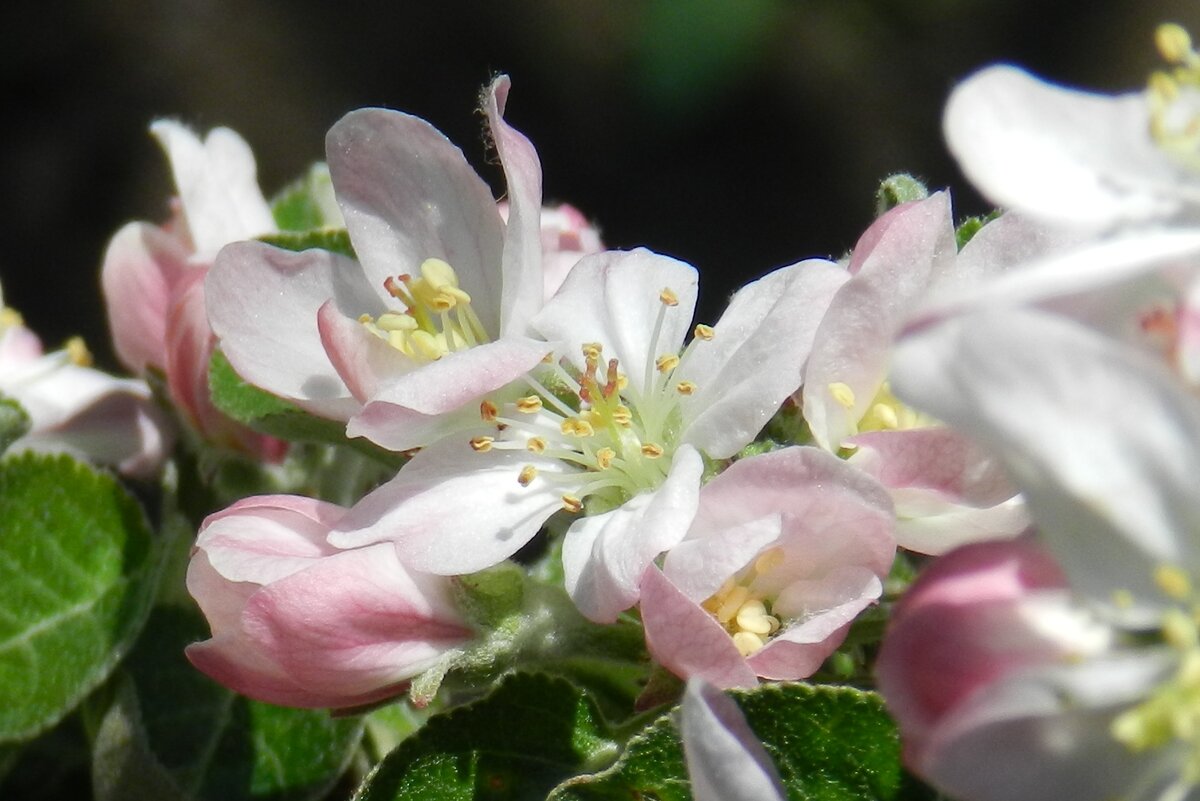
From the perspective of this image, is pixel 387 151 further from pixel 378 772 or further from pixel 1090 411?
pixel 1090 411

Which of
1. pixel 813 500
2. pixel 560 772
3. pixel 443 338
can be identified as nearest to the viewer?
pixel 813 500

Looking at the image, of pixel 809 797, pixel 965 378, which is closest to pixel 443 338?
pixel 809 797

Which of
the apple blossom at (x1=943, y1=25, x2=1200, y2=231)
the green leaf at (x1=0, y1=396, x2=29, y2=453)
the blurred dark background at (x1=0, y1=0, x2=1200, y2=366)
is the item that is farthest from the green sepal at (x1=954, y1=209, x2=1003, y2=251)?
the blurred dark background at (x1=0, y1=0, x2=1200, y2=366)

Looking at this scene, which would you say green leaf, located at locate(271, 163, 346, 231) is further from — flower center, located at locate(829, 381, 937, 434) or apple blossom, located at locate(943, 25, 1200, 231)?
apple blossom, located at locate(943, 25, 1200, 231)

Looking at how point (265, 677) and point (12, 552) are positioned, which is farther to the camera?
point (12, 552)

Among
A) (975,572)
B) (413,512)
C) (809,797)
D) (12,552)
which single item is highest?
(975,572)

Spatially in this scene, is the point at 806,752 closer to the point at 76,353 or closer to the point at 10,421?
the point at 10,421

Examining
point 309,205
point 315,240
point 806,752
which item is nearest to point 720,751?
point 806,752

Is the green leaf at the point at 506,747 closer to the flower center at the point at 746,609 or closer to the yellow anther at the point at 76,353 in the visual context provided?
the flower center at the point at 746,609
